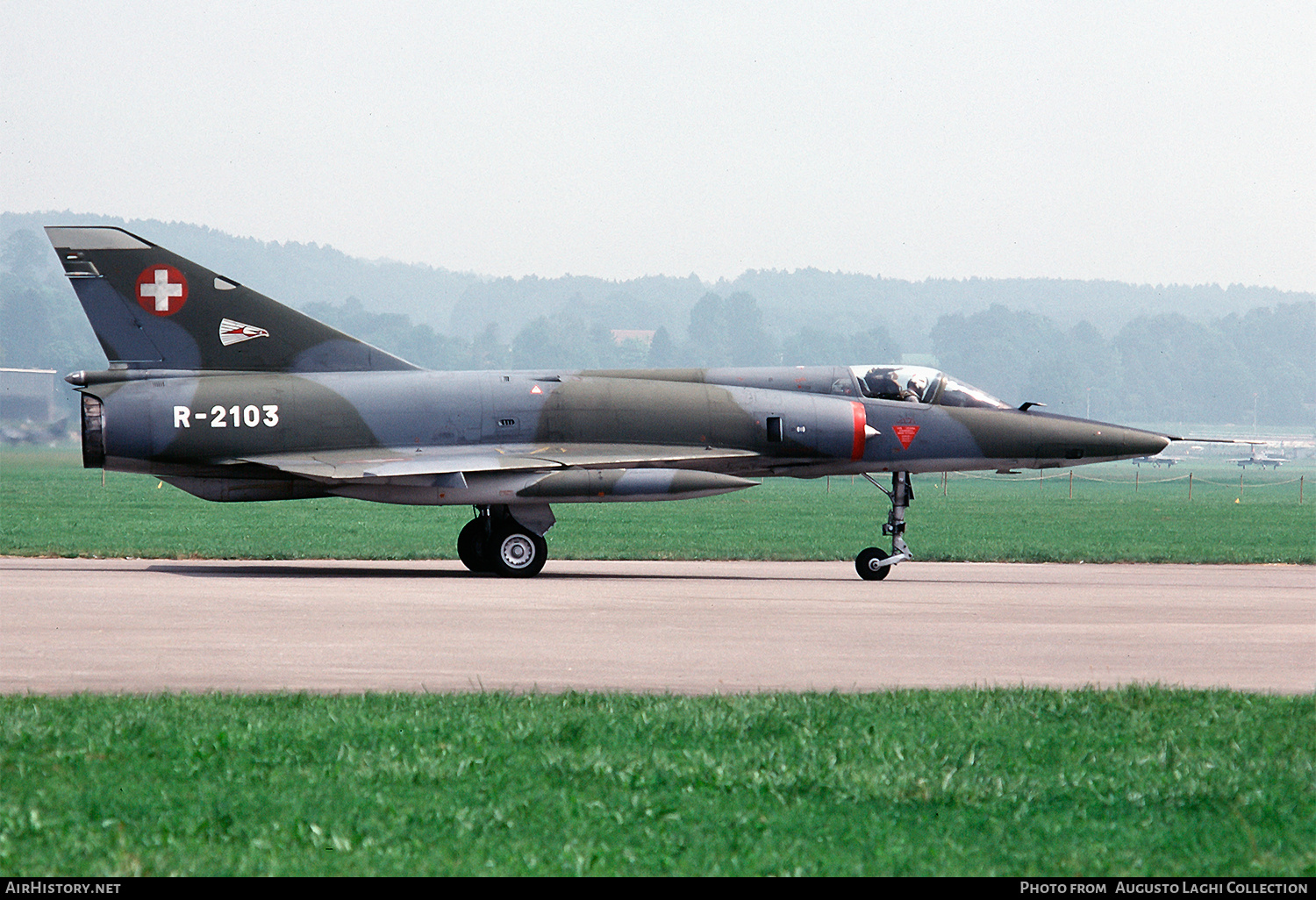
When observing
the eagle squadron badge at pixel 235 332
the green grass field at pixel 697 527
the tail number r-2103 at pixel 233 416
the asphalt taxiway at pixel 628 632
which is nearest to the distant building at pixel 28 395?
the green grass field at pixel 697 527

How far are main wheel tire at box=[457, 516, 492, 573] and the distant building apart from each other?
198 ft

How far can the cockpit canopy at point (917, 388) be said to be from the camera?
21.0 meters

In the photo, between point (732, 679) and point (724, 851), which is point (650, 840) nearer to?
point (724, 851)

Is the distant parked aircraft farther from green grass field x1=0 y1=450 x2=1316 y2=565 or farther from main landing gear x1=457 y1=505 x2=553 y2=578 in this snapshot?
main landing gear x1=457 y1=505 x2=553 y2=578

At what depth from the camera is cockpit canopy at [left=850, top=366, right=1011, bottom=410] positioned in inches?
829

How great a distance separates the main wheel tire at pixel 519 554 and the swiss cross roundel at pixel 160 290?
5.64m

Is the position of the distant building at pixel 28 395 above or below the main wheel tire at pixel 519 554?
above

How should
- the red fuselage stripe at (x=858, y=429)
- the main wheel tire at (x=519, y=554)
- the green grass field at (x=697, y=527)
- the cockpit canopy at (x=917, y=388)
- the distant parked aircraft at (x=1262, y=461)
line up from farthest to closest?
the distant parked aircraft at (x=1262, y=461), the green grass field at (x=697, y=527), the cockpit canopy at (x=917, y=388), the red fuselage stripe at (x=858, y=429), the main wheel tire at (x=519, y=554)

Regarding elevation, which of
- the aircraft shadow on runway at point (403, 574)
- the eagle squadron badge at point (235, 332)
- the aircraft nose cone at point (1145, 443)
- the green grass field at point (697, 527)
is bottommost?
the green grass field at point (697, 527)

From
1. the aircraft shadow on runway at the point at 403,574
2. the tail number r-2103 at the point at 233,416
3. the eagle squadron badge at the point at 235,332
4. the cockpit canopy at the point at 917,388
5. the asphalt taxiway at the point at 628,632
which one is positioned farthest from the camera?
the cockpit canopy at the point at 917,388

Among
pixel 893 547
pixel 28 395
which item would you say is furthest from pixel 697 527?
pixel 28 395

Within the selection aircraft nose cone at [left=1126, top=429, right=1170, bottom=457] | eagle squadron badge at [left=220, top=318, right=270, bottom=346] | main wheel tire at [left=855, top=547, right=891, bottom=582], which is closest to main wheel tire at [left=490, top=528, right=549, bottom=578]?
main wheel tire at [left=855, top=547, right=891, bottom=582]

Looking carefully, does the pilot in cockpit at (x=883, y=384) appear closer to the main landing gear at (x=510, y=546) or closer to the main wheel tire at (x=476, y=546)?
the main landing gear at (x=510, y=546)

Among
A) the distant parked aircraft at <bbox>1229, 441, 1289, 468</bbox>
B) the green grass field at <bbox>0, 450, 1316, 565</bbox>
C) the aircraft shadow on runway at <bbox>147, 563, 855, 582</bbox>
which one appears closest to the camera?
the aircraft shadow on runway at <bbox>147, 563, 855, 582</bbox>
